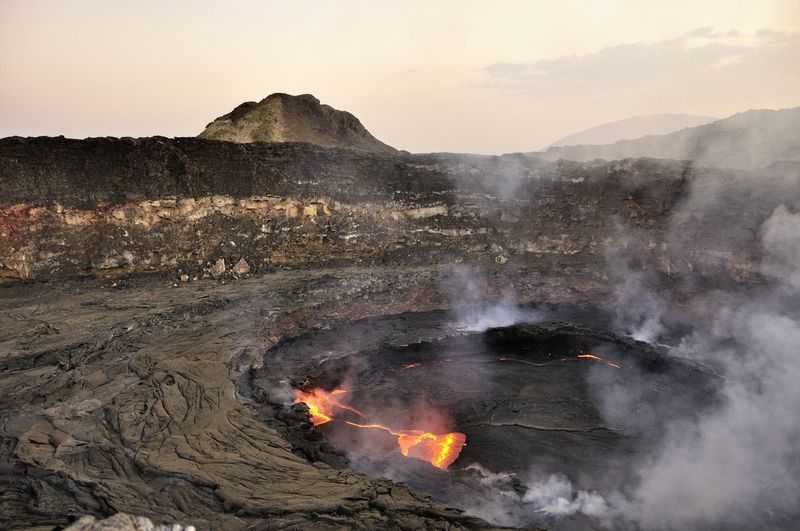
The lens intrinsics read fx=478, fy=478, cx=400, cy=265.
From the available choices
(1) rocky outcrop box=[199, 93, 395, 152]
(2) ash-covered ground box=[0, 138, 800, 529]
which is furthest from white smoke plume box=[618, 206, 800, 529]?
(1) rocky outcrop box=[199, 93, 395, 152]

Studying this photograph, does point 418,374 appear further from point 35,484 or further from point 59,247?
point 59,247

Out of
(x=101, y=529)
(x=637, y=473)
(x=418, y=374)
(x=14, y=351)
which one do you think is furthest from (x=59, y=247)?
(x=637, y=473)

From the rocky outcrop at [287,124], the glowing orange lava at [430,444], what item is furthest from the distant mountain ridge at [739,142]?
the glowing orange lava at [430,444]

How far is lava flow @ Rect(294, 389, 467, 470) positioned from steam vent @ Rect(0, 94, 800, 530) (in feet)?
0.22

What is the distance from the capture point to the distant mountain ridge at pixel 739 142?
2341cm

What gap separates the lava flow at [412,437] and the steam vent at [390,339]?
0.07m

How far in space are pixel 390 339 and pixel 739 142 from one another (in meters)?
22.9

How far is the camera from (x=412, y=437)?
33.1 feet

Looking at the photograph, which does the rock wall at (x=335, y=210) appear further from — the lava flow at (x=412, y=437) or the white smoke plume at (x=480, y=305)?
the lava flow at (x=412, y=437)

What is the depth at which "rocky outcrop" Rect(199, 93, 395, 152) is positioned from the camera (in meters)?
25.1

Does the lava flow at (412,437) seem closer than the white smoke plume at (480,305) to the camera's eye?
Yes

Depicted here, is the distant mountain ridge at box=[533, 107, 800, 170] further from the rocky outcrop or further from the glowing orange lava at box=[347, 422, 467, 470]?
the glowing orange lava at box=[347, 422, 467, 470]

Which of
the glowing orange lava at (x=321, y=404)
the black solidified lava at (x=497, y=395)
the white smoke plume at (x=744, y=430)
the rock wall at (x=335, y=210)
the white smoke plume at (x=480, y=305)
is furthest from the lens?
the white smoke plume at (x=480, y=305)

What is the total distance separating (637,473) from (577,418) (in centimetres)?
204
